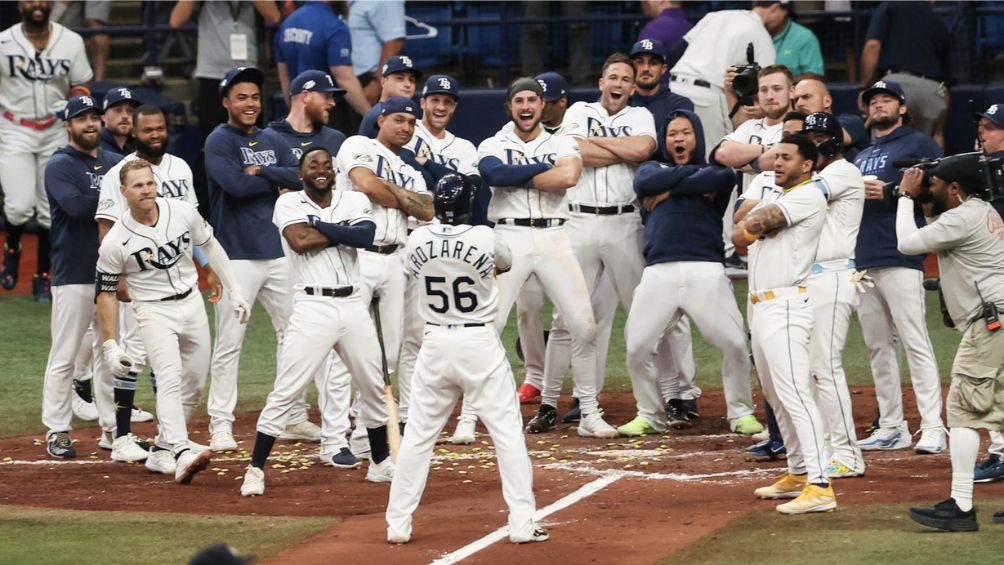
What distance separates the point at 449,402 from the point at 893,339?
3.38 meters

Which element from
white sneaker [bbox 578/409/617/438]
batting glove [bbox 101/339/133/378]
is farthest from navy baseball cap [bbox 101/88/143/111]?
white sneaker [bbox 578/409/617/438]

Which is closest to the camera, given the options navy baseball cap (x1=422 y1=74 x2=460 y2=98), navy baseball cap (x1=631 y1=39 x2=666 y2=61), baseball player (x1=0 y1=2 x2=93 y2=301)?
navy baseball cap (x1=422 y1=74 x2=460 y2=98)

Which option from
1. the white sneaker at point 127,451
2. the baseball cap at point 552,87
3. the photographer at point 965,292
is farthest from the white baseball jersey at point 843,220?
the white sneaker at point 127,451

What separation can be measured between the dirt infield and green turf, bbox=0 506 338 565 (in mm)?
188

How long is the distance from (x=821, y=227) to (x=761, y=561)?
2009 millimetres

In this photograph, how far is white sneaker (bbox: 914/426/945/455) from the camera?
31.2 ft

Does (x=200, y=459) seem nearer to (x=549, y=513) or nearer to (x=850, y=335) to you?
(x=549, y=513)

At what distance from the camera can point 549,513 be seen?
324 inches

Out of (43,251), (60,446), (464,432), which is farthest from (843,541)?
(43,251)

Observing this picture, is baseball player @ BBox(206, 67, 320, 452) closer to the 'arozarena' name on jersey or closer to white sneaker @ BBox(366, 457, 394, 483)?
white sneaker @ BBox(366, 457, 394, 483)

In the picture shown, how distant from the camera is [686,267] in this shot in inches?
398

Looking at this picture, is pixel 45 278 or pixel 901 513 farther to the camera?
pixel 45 278

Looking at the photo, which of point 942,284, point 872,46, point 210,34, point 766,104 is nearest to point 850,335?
point 872,46

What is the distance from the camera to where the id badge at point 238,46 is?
15.0 metres
